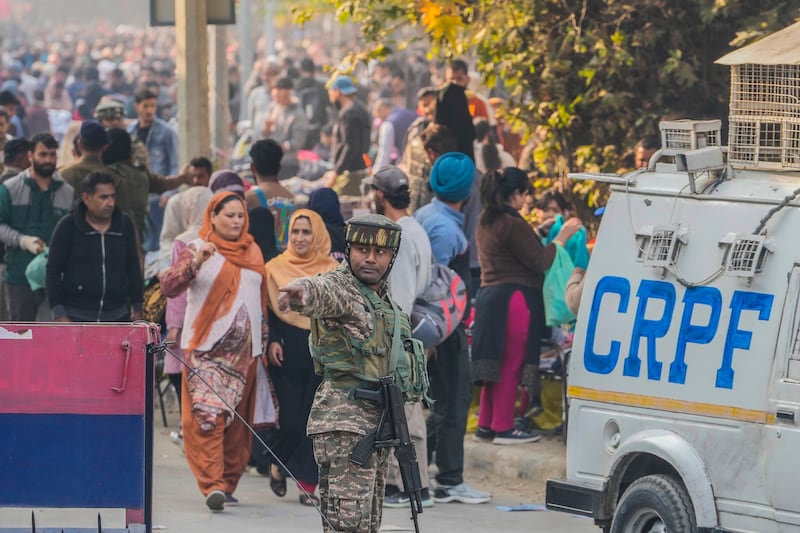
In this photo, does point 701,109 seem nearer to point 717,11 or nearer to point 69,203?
point 717,11

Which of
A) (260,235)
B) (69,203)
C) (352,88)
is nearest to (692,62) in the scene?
(260,235)

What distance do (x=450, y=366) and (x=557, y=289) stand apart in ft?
4.67

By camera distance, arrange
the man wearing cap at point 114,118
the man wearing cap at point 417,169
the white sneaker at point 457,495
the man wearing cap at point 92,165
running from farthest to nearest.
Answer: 1. the man wearing cap at point 114,118
2. the man wearing cap at point 417,169
3. the man wearing cap at point 92,165
4. the white sneaker at point 457,495

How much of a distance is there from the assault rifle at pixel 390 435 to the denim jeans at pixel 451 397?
3.33 metres

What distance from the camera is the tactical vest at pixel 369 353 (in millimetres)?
7020

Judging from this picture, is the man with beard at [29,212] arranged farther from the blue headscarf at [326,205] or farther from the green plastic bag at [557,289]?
the green plastic bag at [557,289]

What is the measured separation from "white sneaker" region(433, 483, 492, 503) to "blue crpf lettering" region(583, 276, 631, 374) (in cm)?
276

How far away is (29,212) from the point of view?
38.9ft

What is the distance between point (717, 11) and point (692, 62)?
2.67ft

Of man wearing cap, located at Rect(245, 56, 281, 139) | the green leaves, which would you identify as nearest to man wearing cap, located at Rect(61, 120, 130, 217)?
the green leaves

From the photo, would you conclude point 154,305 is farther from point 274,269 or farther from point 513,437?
point 513,437

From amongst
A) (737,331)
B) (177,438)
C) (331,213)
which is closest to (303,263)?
(331,213)

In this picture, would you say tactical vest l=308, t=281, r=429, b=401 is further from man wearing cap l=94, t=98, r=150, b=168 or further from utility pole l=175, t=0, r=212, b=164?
man wearing cap l=94, t=98, r=150, b=168

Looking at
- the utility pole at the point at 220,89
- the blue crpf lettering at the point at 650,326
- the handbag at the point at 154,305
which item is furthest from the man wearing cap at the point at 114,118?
the blue crpf lettering at the point at 650,326
